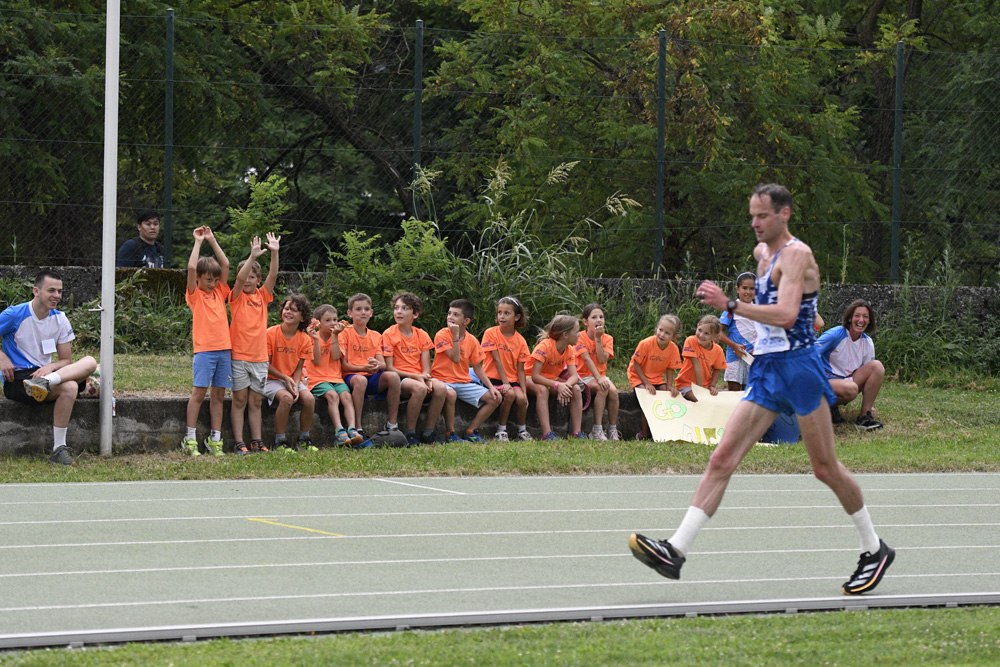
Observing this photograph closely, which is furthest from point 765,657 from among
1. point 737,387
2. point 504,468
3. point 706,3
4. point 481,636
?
point 706,3

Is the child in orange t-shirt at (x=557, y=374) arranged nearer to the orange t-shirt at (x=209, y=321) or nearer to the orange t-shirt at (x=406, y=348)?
Result: the orange t-shirt at (x=406, y=348)

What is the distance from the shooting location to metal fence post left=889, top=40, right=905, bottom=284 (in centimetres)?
1695

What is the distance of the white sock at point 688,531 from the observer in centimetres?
657

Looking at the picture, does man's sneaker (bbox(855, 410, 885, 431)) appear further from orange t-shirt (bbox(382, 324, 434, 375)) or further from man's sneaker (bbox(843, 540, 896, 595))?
man's sneaker (bbox(843, 540, 896, 595))

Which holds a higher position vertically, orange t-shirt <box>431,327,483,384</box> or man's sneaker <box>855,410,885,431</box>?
orange t-shirt <box>431,327,483,384</box>

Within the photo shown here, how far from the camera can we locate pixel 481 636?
5527mm

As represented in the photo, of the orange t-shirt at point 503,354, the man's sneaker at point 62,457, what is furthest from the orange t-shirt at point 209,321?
the orange t-shirt at point 503,354

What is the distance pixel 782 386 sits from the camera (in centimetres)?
665

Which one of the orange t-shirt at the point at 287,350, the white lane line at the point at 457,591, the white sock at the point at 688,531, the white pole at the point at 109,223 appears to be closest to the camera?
the white lane line at the point at 457,591

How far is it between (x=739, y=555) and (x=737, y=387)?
658 cm

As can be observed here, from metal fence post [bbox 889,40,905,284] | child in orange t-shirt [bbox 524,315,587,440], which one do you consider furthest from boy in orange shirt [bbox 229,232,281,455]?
metal fence post [bbox 889,40,905,284]

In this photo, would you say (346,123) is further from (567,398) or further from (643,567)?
(643,567)

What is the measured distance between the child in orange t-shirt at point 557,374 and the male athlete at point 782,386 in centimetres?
637

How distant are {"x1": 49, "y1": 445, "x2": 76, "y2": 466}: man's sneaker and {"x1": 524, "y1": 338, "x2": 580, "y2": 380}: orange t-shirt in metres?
4.60
